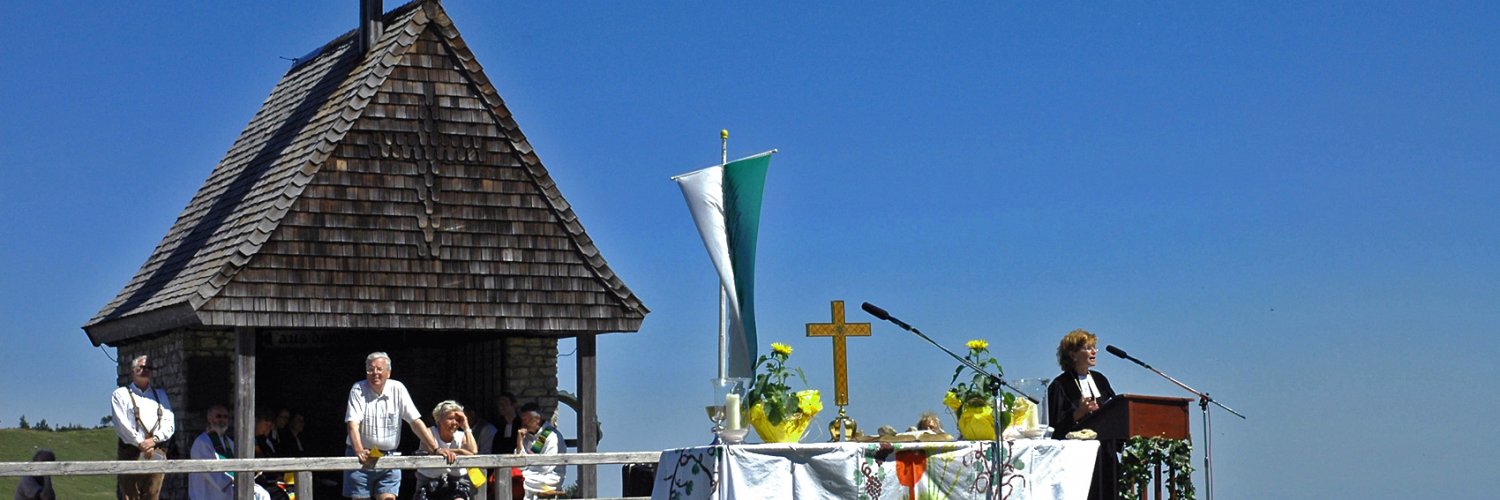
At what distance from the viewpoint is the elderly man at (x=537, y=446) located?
1516 cm

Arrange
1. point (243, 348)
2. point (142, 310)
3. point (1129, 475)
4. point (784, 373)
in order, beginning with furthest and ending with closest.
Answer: point (142, 310), point (243, 348), point (1129, 475), point (784, 373)

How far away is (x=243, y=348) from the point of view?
15.7 metres

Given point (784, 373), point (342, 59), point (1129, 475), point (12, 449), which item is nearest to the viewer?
point (784, 373)

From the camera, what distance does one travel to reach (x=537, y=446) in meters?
15.3

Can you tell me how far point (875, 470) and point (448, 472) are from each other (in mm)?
4472

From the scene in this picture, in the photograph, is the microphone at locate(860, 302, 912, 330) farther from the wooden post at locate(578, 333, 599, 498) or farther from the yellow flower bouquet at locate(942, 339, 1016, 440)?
the wooden post at locate(578, 333, 599, 498)

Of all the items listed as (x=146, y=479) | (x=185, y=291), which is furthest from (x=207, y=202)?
(x=146, y=479)

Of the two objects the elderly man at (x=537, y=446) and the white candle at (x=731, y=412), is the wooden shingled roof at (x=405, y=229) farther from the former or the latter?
the white candle at (x=731, y=412)

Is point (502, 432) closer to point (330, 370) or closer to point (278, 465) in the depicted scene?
point (330, 370)

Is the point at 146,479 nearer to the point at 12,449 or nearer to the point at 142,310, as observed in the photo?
the point at 142,310

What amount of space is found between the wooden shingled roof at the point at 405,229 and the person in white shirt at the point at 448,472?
260 centimetres

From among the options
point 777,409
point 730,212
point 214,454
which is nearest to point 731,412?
point 777,409

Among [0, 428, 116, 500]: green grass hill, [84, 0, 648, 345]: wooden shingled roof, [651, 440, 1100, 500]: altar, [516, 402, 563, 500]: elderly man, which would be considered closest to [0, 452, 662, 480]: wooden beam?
[516, 402, 563, 500]: elderly man

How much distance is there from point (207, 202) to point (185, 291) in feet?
10.7
